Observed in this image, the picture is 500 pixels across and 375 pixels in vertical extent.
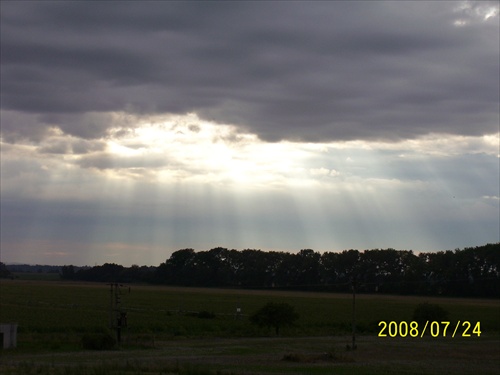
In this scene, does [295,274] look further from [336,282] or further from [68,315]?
[68,315]

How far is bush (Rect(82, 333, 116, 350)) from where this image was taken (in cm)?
3839

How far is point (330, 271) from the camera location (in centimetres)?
15625

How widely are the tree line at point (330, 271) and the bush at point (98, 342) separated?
90357mm

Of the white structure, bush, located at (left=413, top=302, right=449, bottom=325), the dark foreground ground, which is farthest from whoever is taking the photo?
bush, located at (left=413, top=302, right=449, bottom=325)

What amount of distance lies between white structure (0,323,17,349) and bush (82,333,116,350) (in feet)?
12.2

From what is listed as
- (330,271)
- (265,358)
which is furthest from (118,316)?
(330,271)

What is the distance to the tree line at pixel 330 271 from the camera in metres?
126

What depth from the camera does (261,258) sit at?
552ft

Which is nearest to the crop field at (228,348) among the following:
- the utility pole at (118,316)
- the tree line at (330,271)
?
the utility pole at (118,316)

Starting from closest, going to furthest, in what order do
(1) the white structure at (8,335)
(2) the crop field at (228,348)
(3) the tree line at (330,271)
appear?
(2) the crop field at (228,348), (1) the white structure at (8,335), (3) the tree line at (330,271)

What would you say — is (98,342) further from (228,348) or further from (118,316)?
(228,348)
